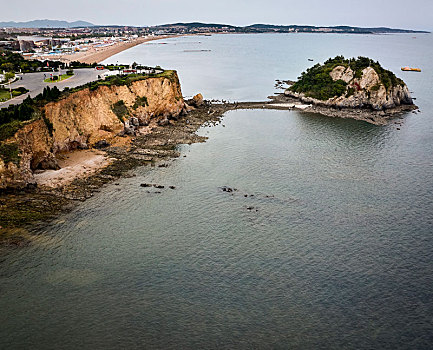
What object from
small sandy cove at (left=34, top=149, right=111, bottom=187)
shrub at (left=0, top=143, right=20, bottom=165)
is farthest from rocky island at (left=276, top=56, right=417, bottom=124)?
shrub at (left=0, top=143, right=20, bottom=165)

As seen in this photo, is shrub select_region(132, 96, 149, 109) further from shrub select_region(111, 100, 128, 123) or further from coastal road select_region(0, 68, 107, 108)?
coastal road select_region(0, 68, 107, 108)

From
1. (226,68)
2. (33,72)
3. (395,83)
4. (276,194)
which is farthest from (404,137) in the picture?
(226,68)

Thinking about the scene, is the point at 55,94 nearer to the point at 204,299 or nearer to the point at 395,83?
the point at 204,299

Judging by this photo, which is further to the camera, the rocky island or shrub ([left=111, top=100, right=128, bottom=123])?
the rocky island

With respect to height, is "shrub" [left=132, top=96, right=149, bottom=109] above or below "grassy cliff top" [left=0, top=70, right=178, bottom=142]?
below

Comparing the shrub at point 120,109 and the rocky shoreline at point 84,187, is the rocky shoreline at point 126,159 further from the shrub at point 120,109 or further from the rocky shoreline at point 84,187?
the shrub at point 120,109

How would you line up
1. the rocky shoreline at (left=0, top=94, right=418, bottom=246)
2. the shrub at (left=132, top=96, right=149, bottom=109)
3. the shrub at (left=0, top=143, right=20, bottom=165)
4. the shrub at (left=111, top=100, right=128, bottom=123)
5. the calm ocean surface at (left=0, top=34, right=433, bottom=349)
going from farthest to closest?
the shrub at (left=132, top=96, right=149, bottom=109) < the shrub at (left=111, top=100, right=128, bottom=123) < the shrub at (left=0, top=143, right=20, bottom=165) < the rocky shoreline at (left=0, top=94, right=418, bottom=246) < the calm ocean surface at (left=0, top=34, right=433, bottom=349)

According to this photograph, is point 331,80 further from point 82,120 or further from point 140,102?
point 82,120
